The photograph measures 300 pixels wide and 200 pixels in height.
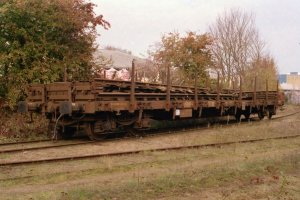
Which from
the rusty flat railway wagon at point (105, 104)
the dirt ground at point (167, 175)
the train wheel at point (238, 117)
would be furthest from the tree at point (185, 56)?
the dirt ground at point (167, 175)

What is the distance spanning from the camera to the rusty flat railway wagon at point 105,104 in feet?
44.7

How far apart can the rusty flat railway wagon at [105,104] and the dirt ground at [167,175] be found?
133 cm

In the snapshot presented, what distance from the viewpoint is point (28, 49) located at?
56.1ft

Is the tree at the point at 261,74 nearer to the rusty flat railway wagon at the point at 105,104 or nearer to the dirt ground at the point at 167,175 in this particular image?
the rusty flat railway wagon at the point at 105,104

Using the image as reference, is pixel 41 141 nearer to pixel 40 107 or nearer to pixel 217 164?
Result: pixel 40 107

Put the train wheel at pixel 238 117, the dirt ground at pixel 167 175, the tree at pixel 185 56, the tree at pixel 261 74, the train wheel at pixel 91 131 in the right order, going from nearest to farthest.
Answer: the dirt ground at pixel 167 175 < the train wheel at pixel 91 131 < the train wheel at pixel 238 117 < the tree at pixel 185 56 < the tree at pixel 261 74

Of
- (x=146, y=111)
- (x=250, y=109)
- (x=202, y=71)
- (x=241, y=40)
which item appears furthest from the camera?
(x=241, y=40)

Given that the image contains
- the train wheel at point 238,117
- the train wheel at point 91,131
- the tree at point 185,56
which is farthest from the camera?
the tree at point 185,56

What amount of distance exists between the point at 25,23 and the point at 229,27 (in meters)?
34.8

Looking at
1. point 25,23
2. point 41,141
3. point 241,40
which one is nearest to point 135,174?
point 41,141

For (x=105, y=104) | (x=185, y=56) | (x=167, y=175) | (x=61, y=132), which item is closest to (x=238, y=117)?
(x=185, y=56)

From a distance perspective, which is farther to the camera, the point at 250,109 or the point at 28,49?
the point at 250,109

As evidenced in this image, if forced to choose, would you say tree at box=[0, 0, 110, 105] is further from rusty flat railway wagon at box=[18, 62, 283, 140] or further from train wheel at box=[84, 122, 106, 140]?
train wheel at box=[84, 122, 106, 140]

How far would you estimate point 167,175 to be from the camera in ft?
27.9
